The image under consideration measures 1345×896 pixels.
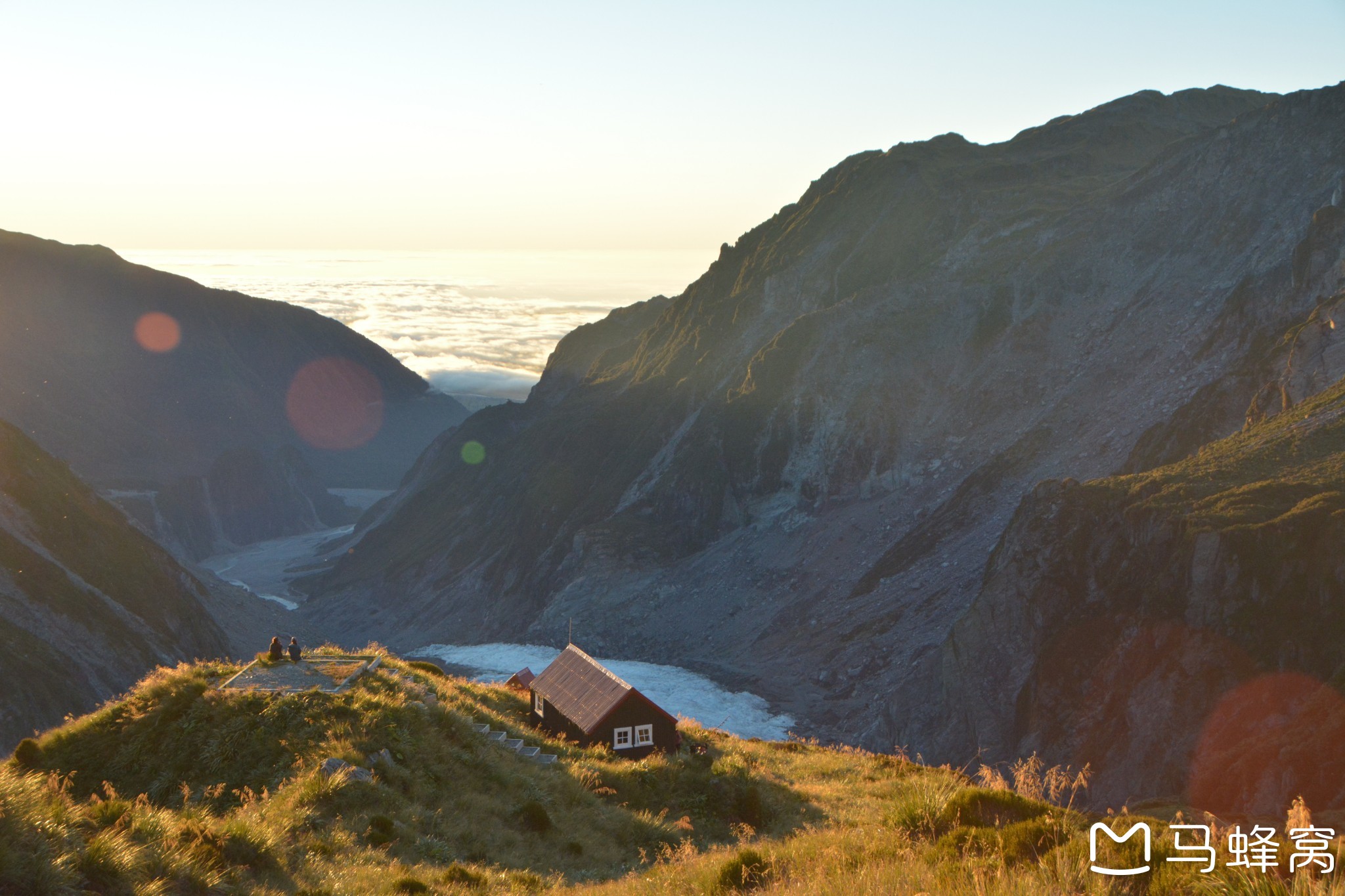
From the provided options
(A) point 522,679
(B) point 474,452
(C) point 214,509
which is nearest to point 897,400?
(A) point 522,679

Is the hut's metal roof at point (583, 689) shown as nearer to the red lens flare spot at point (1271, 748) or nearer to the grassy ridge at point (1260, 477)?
the red lens flare spot at point (1271, 748)

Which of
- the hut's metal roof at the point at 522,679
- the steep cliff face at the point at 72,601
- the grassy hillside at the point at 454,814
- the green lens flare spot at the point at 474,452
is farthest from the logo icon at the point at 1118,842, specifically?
the green lens flare spot at the point at 474,452

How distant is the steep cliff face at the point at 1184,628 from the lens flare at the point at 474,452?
4377 inches

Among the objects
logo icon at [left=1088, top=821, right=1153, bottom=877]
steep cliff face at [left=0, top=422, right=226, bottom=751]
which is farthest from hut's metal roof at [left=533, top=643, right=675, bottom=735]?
steep cliff face at [left=0, top=422, right=226, bottom=751]

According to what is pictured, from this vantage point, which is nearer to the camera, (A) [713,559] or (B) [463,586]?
(A) [713,559]

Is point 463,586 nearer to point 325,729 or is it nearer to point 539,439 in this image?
point 539,439

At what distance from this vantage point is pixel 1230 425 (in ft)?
188

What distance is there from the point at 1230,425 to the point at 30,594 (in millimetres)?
70570

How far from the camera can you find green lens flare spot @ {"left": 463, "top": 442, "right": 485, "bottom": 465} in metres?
150

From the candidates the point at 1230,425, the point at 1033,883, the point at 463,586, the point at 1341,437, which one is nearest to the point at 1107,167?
the point at 1230,425

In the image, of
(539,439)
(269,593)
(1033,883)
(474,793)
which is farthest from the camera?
(269,593)

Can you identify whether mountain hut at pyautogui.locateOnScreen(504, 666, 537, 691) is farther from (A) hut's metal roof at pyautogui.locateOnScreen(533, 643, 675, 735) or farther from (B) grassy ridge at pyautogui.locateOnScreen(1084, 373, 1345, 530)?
(B) grassy ridge at pyautogui.locateOnScreen(1084, 373, 1345, 530)

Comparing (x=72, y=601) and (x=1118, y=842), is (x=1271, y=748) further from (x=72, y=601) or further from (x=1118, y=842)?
(x=72, y=601)

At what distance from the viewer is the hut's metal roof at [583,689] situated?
27.5 metres
